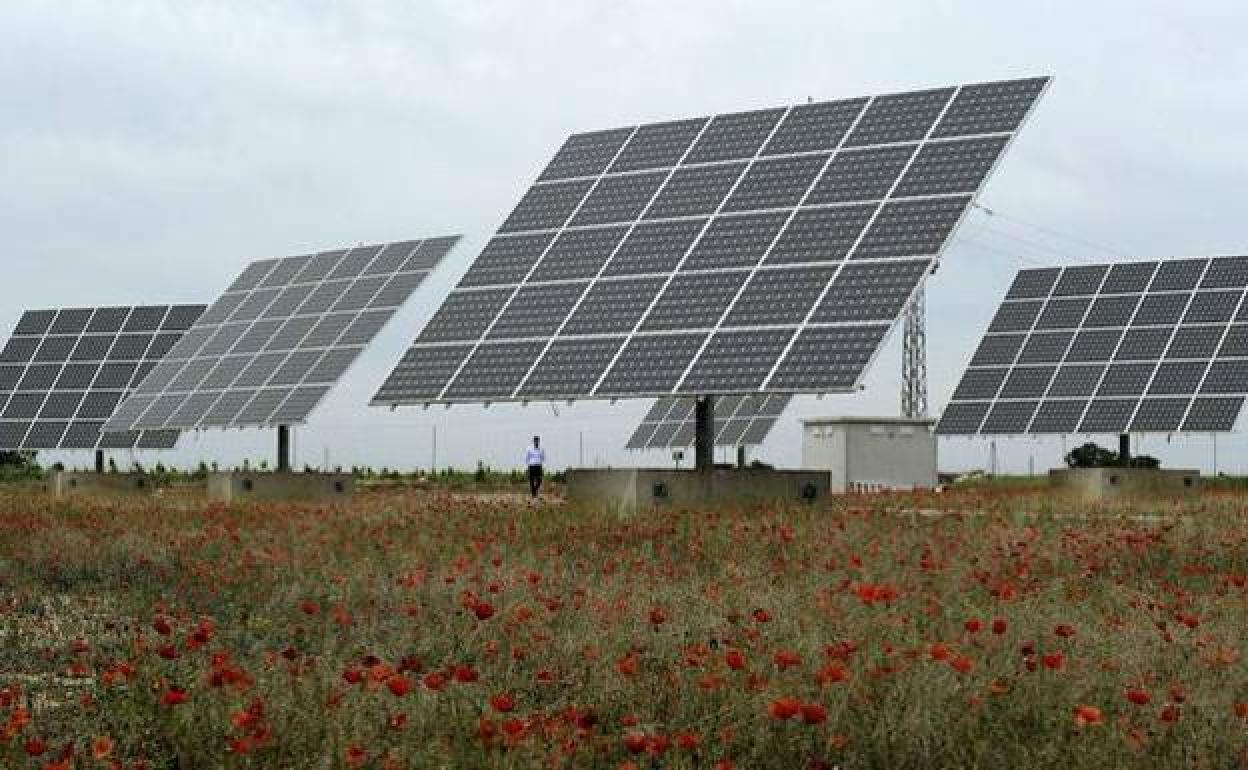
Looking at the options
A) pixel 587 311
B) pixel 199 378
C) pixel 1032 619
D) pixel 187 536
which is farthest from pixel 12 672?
pixel 199 378

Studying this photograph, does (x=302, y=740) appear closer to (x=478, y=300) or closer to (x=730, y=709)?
(x=730, y=709)

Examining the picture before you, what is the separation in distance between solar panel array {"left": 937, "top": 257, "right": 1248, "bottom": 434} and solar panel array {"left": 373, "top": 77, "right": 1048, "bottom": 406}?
1132cm

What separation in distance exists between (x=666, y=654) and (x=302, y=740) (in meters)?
2.54

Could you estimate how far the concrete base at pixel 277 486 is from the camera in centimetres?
3225

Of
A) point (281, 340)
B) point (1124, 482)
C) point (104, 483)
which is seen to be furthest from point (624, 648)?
point (104, 483)

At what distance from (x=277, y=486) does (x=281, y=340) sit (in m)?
4.68

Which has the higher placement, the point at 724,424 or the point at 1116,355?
the point at 1116,355

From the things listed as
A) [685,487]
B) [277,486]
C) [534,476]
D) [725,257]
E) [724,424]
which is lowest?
[685,487]

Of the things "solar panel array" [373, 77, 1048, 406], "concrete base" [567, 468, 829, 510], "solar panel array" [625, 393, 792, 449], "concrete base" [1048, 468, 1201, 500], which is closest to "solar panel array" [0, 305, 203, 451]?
"solar panel array" [625, 393, 792, 449]

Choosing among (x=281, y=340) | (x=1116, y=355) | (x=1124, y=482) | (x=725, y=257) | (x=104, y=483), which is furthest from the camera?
(x=104, y=483)

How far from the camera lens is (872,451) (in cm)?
4359

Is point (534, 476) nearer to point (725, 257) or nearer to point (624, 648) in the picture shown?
point (725, 257)

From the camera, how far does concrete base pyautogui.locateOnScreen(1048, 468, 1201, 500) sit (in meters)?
32.5

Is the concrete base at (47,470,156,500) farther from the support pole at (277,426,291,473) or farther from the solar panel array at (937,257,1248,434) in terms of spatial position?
the solar panel array at (937,257,1248,434)
